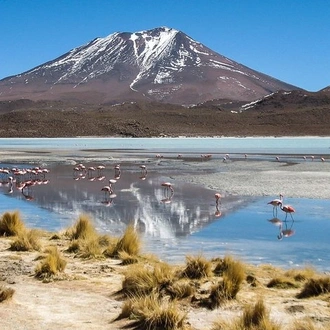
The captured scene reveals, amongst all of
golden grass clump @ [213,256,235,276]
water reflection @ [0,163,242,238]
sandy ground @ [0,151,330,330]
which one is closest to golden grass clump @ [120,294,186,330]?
sandy ground @ [0,151,330,330]

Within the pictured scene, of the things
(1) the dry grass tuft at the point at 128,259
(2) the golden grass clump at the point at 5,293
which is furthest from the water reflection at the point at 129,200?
(2) the golden grass clump at the point at 5,293

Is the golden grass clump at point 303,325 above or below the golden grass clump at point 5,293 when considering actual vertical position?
above

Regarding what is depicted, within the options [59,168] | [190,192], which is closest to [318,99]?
[59,168]

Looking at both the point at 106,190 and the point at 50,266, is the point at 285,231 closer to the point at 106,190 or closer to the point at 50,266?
the point at 50,266

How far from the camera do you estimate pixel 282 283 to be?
698 centimetres

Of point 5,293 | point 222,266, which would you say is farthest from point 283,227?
point 5,293

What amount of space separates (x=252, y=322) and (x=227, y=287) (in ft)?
3.59

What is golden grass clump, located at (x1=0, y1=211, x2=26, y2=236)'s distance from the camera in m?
10.4

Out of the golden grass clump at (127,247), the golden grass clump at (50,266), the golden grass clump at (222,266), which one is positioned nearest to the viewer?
the golden grass clump at (222,266)

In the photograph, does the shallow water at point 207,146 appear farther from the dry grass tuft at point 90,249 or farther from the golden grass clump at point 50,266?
the golden grass clump at point 50,266

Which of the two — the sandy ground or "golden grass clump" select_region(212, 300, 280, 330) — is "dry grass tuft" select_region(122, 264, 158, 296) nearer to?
the sandy ground

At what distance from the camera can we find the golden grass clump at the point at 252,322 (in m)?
5.07

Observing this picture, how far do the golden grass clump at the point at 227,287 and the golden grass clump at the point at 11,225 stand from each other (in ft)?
15.9

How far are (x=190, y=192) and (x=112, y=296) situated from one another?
10744mm
